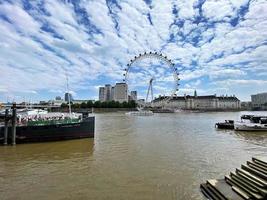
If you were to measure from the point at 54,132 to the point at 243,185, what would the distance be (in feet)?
78.2

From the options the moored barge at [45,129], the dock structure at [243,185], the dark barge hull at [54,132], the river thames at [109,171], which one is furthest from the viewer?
the dark barge hull at [54,132]

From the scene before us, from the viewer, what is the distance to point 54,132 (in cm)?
3142

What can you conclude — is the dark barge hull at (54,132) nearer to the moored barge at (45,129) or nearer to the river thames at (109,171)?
the moored barge at (45,129)

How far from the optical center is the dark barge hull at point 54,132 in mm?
29905

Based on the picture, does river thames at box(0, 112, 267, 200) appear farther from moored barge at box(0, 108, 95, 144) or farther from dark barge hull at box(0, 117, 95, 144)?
dark barge hull at box(0, 117, 95, 144)

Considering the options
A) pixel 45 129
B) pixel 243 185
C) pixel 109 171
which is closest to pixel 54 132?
pixel 45 129

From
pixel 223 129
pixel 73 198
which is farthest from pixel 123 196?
pixel 223 129

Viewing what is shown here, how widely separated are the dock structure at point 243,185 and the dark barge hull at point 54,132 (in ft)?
70.5

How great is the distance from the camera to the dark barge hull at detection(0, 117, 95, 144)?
29.9 m

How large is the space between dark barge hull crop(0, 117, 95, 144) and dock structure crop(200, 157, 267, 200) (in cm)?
2149

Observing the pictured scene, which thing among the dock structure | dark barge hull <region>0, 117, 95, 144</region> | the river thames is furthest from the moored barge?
the dock structure

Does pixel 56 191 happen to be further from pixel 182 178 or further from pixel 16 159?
pixel 16 159

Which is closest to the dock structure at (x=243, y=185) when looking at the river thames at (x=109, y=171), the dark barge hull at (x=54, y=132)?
the river thames at (x=109, y=171)

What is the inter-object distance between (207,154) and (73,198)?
13676 millimetres
